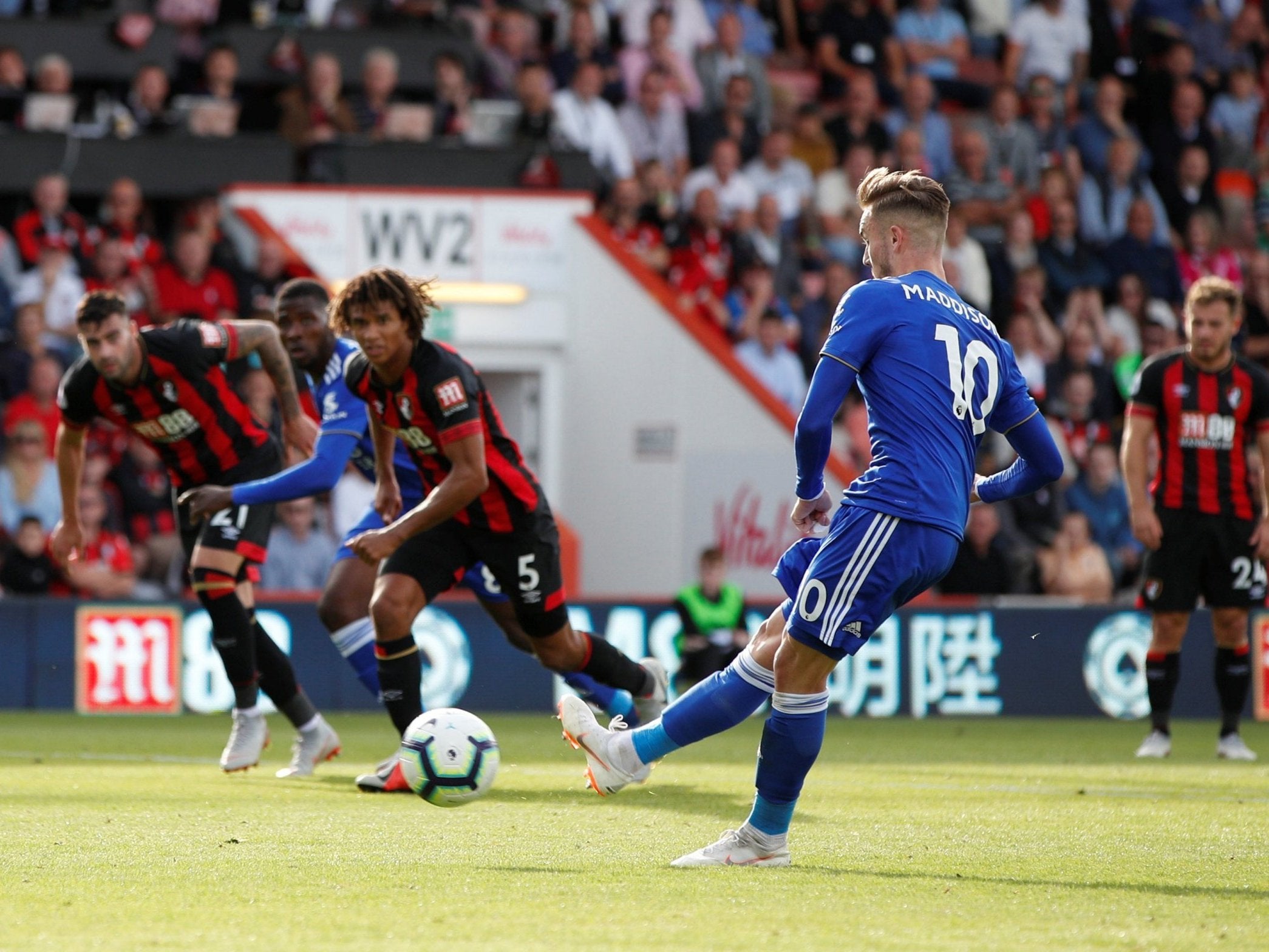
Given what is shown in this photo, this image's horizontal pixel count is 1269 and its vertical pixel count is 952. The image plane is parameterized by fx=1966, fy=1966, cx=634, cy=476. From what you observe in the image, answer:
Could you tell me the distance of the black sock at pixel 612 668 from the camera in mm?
8320

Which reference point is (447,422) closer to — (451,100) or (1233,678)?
(1233,678)

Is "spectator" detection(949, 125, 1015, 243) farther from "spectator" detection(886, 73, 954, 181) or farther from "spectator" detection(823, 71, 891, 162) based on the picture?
"spectator" detection(823, 71, 891, 162)

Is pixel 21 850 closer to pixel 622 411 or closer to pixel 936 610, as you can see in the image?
pixel 936 610

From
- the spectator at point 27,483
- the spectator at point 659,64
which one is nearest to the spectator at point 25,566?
the spectator at point 27,483

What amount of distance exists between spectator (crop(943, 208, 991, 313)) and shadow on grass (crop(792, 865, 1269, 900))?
41.7 ft

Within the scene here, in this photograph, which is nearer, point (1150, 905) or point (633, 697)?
point (1150, 905)

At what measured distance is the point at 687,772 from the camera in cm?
927

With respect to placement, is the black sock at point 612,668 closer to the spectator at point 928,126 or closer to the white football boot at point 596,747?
the white football boot at point 596,747

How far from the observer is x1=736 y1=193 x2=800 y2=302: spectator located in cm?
1792

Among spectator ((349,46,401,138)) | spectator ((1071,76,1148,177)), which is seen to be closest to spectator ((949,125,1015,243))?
spectator ((1071,76,1148,177))

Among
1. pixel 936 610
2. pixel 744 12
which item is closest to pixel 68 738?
pixel 936 610

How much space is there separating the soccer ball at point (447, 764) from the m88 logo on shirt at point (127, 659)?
295 inches

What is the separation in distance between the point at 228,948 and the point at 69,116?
13157 millimetres

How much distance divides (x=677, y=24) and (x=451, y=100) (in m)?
3.32
